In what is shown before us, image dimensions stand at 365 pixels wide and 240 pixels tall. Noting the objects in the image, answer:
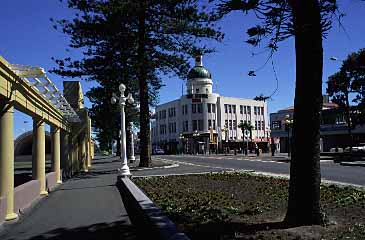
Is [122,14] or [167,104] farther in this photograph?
[167,104]

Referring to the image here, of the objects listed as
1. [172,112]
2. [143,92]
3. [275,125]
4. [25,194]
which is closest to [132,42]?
[143,92]

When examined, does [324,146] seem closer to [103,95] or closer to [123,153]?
[103,95]

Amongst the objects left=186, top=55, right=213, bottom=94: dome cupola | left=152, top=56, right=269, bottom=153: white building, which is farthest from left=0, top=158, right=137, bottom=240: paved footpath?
left=186, top=55, right=213, bottom=94: dome cupola

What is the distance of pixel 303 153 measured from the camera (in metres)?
6.84

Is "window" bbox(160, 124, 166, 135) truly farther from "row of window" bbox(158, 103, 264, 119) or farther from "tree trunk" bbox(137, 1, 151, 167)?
"tree trunk" bbox(137, 1, 151, 167)

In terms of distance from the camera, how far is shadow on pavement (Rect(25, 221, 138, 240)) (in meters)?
7.85

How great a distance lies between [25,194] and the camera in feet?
39.4

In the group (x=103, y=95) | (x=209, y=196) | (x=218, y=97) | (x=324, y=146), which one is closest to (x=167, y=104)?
(x=218, y=97)

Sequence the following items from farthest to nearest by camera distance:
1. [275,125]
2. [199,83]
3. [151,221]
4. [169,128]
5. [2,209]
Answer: [169,128], [199,83], [275,125], [2,209], [151,221]

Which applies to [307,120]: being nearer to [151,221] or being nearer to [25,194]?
[151,221]

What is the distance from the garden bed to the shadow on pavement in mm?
840

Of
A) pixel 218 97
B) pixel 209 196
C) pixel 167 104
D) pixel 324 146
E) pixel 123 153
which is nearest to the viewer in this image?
pixel 209 196

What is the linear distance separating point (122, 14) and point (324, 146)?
5219 centimetres

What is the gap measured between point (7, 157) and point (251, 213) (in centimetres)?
528
